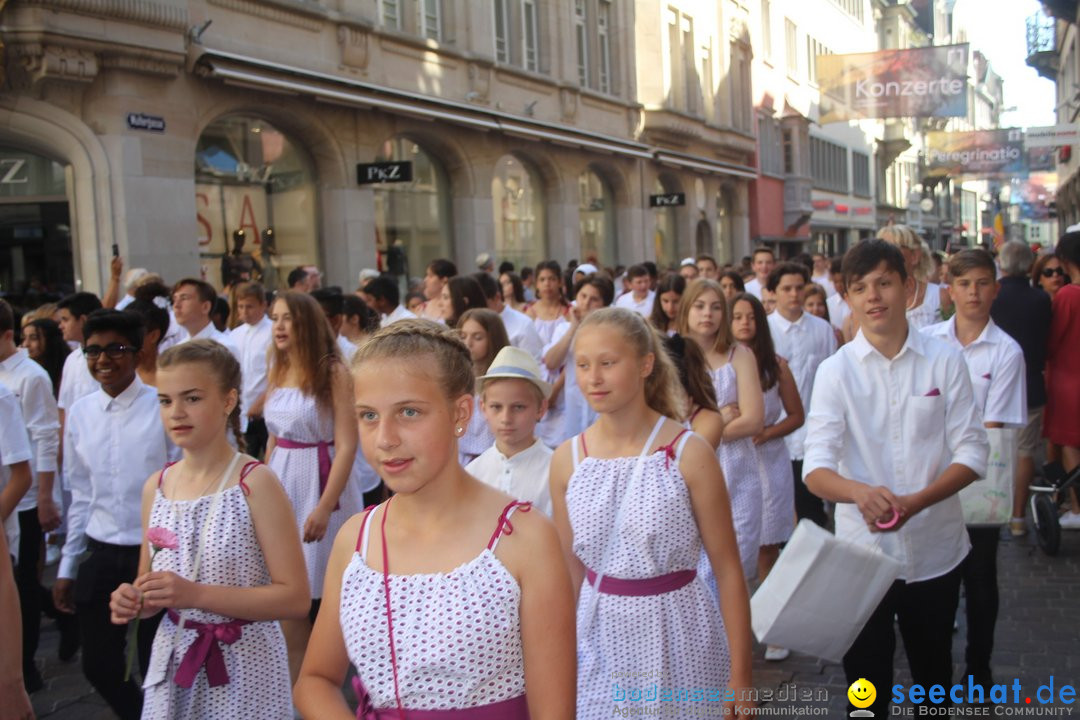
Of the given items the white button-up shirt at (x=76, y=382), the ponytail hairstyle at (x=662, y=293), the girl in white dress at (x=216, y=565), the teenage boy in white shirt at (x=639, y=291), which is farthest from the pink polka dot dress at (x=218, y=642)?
the teenage boy in white shirt at (x=639, y=291)

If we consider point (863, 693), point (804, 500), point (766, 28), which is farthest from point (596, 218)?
point (863, 693)

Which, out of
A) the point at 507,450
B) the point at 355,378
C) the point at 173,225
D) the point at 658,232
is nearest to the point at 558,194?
the point at 658,232

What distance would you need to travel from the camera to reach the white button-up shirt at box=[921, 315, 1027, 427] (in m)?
5.31

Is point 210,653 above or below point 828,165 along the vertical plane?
below

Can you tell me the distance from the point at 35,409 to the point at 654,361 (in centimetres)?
363

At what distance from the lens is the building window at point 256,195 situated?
579 inches

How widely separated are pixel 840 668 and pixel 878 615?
1.79m

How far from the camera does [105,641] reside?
3.89 metres

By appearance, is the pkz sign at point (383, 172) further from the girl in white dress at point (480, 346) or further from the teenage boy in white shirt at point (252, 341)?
the girl in white dress at point (480, 346)

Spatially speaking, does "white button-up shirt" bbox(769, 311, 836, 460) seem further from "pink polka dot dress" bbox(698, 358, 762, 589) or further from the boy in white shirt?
the boy in white shirt

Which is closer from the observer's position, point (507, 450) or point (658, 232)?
point (507, 450)

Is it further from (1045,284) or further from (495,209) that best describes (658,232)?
(1045,284)

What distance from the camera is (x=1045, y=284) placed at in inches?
379

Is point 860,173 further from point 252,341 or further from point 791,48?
A: point 252,341
